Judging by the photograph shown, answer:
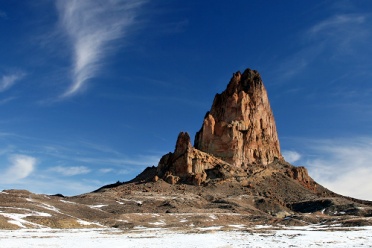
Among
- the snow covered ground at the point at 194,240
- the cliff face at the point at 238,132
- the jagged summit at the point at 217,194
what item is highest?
the cliff face at the point at 238,132

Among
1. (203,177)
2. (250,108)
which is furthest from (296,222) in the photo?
(250,108)

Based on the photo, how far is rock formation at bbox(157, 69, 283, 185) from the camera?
499ft

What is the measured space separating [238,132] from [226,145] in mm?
9633

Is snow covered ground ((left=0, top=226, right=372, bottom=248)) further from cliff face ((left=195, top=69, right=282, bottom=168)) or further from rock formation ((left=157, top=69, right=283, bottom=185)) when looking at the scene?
cliff face ((left=195, top=69, right=282, bottom=168))

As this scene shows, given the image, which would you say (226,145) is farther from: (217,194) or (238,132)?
(217,194)

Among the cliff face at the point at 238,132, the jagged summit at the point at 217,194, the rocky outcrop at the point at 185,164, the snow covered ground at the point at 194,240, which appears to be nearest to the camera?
the snow covered ground at the point at 194,240

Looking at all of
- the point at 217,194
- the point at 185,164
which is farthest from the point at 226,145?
the point at 217,194

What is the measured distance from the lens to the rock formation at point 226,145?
499ft

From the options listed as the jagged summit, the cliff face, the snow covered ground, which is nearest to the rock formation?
the cliff face

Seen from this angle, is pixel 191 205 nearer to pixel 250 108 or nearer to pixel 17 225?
pixel 17 225

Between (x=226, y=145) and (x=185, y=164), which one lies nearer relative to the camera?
(x=185, y=164)

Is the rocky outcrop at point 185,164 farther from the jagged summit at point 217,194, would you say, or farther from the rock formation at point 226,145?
the jagged summit at point 217,194

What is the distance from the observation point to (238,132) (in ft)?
584

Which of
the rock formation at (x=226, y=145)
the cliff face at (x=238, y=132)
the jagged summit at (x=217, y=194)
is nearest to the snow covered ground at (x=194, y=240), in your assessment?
the jagged summit at (x=217, y=194)
